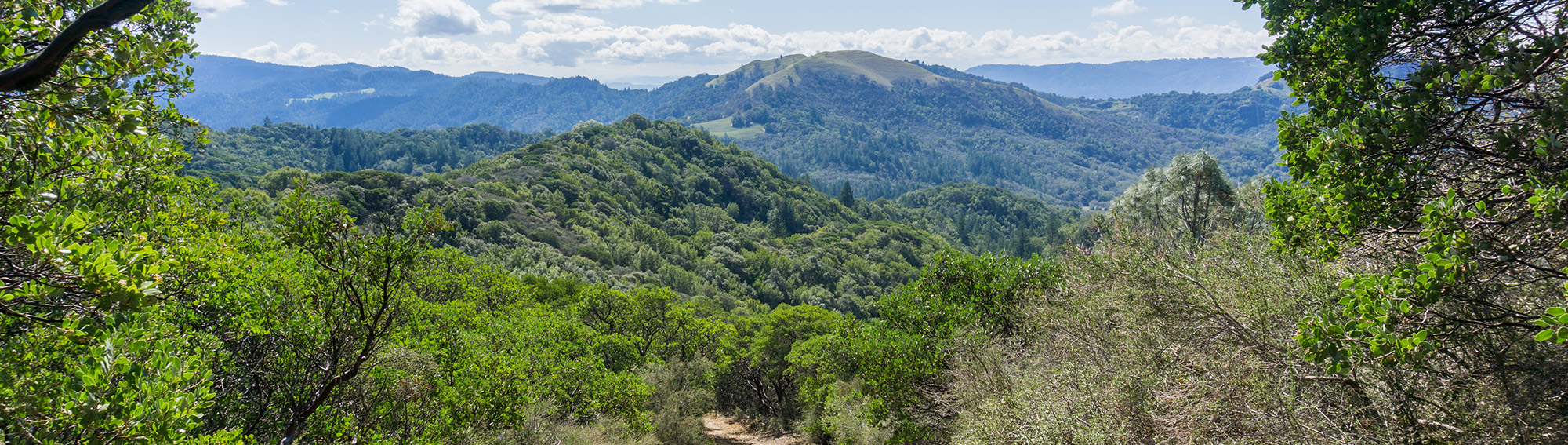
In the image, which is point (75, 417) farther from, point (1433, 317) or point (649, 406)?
point (649, 406)

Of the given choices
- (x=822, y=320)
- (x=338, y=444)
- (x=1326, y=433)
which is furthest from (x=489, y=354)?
(x=822, y=320)

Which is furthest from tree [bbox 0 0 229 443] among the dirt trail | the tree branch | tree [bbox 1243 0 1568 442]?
the dirt trail

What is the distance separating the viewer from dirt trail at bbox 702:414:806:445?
98.3 ft

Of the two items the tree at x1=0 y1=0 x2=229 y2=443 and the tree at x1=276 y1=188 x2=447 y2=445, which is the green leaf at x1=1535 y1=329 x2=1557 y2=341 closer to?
the tree at x1=0 y1=0 x2=229 y2=443

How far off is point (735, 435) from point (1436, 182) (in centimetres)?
2980

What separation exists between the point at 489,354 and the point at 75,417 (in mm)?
9897

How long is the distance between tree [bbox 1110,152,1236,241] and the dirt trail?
17394mm

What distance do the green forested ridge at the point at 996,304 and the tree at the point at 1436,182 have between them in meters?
0.04

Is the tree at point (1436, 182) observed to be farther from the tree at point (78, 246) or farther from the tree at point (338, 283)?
the tree at point (338, 283)

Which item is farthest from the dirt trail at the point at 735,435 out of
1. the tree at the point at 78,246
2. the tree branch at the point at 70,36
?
the tree branch at the point at 70,36

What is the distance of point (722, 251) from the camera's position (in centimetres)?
11231

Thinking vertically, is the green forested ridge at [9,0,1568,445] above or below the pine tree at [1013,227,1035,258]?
above

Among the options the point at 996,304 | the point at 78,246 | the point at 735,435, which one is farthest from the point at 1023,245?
the point at 78,246

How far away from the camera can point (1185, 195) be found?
27672 mm
